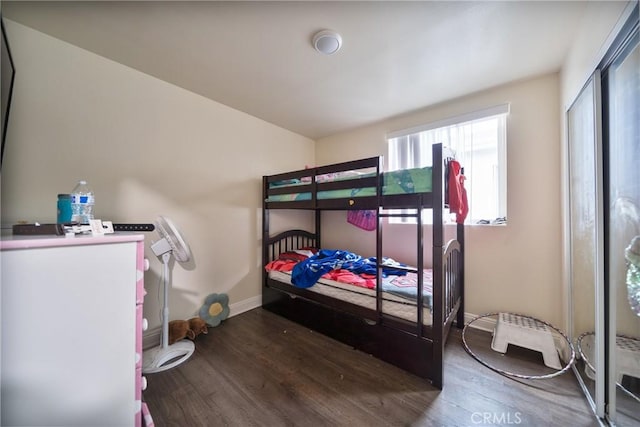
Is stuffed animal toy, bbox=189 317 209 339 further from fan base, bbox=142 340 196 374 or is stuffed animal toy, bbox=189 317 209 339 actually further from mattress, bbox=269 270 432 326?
mattress, bbox=269 270 432 326

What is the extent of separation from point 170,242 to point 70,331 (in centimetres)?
87

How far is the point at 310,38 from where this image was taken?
1.53 meters

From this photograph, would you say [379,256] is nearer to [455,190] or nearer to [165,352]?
[455,190]

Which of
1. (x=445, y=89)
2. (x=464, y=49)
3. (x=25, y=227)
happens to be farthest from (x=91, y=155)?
(x=445, y=89)

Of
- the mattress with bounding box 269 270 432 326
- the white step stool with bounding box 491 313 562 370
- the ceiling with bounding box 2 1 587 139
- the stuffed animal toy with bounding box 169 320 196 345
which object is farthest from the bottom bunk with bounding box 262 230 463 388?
the ceiling with bounding box 2 1 587 139

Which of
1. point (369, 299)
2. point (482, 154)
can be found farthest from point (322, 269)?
point (482, 154)

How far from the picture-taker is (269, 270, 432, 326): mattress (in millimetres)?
1598

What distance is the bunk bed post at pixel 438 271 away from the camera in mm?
1453

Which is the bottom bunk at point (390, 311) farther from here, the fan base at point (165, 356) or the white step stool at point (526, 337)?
the fan base at point (165, 356)

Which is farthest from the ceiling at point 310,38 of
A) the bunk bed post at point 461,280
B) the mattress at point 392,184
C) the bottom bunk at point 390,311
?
the bottom bunk at point 390,311

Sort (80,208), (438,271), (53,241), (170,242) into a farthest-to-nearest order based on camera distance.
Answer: (170,242) < (438,271) < (80,208) < (53,241)

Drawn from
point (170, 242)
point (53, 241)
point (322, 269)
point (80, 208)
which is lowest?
point (322, 269)

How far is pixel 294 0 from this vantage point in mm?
1266

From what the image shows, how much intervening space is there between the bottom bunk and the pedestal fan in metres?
1.00
